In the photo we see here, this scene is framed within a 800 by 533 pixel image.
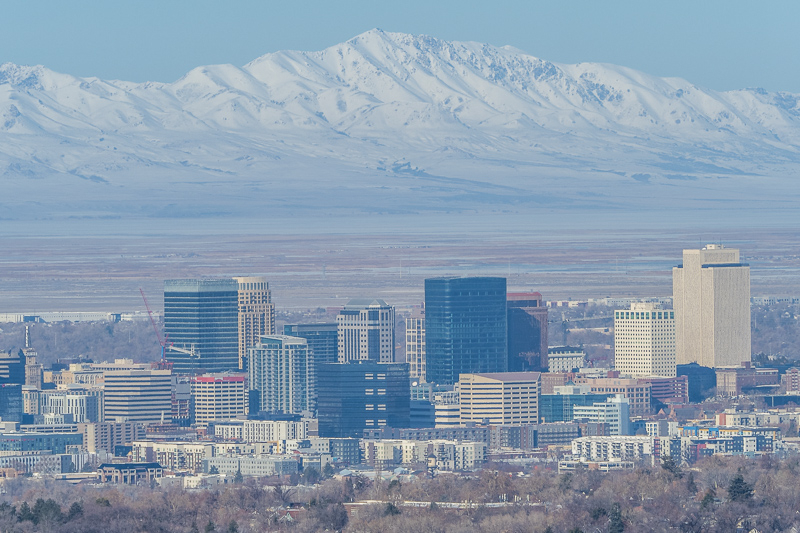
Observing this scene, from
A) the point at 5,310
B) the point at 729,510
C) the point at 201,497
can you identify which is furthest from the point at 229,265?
the point at 729,510

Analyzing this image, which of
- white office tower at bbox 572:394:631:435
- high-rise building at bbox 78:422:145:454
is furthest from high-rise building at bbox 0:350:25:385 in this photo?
white office tower at bbox 572:394:631:435

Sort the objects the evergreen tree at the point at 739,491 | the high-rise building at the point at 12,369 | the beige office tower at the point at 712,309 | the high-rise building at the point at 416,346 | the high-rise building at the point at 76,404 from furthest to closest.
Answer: the beige office tower at the point at 712,309 → the high-rise building at the point at 416,346 → the high-rise building at the point at 12,369 → the high-rise building at the point at 76,404 → the evergreen tree at the point at 739,491

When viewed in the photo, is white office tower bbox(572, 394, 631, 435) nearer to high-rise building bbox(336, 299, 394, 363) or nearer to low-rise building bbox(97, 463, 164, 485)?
high-rise building bbox(336, 299, 394, 363)

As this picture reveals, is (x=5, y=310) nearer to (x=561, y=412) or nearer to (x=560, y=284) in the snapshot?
(x=560, y=284)

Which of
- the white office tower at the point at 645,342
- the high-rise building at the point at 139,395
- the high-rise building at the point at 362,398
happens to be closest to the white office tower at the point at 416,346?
the white office tower at the point at 645,342

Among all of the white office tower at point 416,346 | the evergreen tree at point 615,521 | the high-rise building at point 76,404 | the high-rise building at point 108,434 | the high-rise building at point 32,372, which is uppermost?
the white office tower at point 416,346

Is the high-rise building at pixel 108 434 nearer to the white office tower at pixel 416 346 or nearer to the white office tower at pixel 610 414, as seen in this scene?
the white office tower at pixel 610 414
